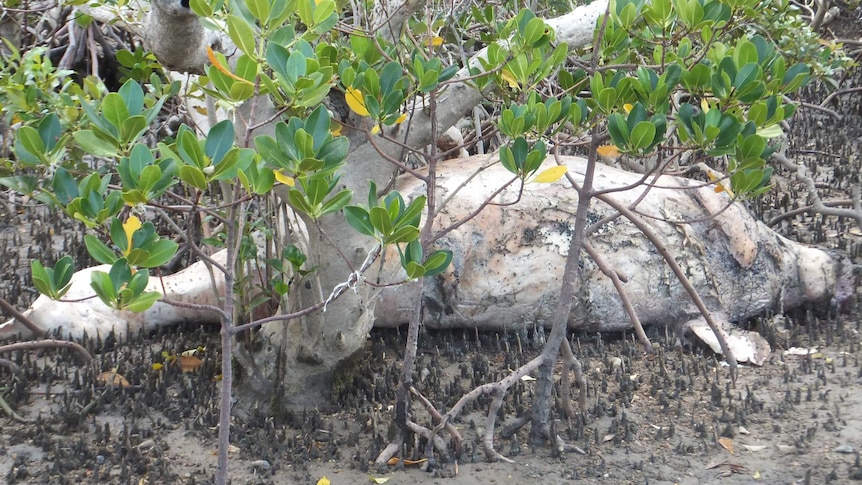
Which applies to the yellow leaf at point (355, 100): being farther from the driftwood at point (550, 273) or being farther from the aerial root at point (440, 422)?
the driftwood at point (550, 273)

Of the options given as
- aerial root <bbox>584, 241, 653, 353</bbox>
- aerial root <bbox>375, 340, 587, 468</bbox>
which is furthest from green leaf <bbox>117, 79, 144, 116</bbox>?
aerial root <bbox>584, 241, 653, 353</bbox>

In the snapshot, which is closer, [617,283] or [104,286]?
[104,286]

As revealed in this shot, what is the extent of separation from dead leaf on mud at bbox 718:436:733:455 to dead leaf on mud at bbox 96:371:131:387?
275 cm

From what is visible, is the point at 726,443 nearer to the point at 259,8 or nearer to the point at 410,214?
the point at 410,214

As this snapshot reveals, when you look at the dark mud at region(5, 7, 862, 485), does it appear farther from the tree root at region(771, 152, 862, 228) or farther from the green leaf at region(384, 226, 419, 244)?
the green leaf at region(384, 226, 419, 244)

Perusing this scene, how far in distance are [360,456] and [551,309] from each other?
1645 mm

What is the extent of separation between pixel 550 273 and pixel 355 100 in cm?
→ 223

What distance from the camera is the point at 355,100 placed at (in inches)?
99.4

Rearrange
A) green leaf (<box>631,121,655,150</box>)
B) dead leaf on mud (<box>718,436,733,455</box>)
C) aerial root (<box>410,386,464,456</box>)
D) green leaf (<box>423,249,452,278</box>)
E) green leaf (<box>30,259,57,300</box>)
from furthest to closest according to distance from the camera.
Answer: dead leaf on mud (<box>718,436,733,455</box>), aerial root (<box>410,386,464,456</box>), green leaf (<box>631,121,655,150</box>), green leaf (<box>423,249,452,278</box>), green leaf (<box>30,259,57,300</box>)

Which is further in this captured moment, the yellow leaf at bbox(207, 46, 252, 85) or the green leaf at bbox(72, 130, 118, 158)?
Result: the yellow leaf at bbox(207, 46, 252, 85)

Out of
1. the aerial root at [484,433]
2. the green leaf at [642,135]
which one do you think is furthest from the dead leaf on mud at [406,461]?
the green leaf at [642,135]

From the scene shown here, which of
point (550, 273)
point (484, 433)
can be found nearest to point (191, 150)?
point (484, 433)

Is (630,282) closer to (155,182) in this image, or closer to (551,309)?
(551,309)

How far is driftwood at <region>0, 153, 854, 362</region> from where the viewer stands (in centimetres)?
440
